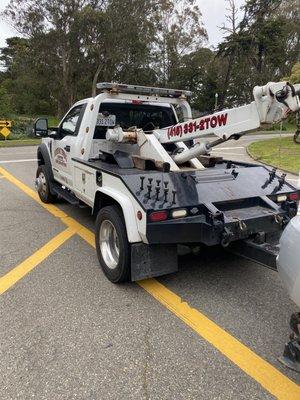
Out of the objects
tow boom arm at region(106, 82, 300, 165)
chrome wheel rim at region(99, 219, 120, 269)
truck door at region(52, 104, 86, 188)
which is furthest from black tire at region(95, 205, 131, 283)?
truck door at region(52, 104, 86, 188)

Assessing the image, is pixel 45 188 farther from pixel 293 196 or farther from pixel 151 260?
pixel 293 196

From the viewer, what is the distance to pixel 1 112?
27.5m

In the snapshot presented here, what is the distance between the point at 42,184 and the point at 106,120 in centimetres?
247

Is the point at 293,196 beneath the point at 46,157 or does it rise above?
beneath

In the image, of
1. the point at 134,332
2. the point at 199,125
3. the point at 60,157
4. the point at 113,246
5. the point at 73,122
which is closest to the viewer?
the point at 134,332

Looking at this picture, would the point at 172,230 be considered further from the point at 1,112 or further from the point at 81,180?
the point at 1,112

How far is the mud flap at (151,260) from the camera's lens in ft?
12.3

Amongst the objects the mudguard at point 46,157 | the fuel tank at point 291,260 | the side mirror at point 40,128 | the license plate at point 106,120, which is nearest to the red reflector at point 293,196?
the fuel tank at point 291,260

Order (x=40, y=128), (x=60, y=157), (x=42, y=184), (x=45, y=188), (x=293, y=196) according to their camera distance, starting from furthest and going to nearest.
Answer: (x=42, y=184) < (x=45, y=188) < (x=40, y=128) < (x=60, y=157) < (x=293, y=196)

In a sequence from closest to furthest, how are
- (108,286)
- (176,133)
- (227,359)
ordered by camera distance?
(227,359) → (108,286) → (176,133)

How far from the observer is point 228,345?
307cm

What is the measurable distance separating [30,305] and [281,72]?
5339cm

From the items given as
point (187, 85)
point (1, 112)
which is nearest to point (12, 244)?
point (1, 112)

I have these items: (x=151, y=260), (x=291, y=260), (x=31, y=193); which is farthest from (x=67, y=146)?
(x=291, y=260)
